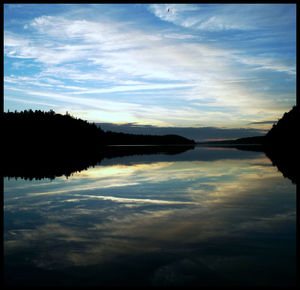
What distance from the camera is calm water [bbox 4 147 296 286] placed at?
6.62m

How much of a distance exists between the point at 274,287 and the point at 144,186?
13.8 m

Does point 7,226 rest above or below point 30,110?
below

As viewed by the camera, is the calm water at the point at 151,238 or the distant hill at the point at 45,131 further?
the distant hill at the point at 45,131

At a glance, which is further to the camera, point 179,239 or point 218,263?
point 179,239

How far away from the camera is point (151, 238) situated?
9023mm

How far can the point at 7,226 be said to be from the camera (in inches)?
416

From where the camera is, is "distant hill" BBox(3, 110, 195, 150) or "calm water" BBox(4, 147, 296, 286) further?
"distant hill" BBox(3, 110, 195, 150)

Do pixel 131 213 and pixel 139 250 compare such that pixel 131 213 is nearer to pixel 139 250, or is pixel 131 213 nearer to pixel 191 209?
pixel 191 209

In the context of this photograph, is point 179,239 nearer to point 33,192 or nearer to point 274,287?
point 274,287

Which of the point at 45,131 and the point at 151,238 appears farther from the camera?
the point at 45,131

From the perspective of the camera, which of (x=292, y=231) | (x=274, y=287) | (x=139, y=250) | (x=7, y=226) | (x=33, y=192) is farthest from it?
(x=33, y=192)

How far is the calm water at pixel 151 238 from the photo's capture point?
6.62 meters

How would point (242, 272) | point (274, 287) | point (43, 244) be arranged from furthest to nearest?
point (43, 244) < point (242, 272) < point (274, 287)

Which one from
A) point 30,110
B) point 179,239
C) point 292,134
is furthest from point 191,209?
point 30,110
